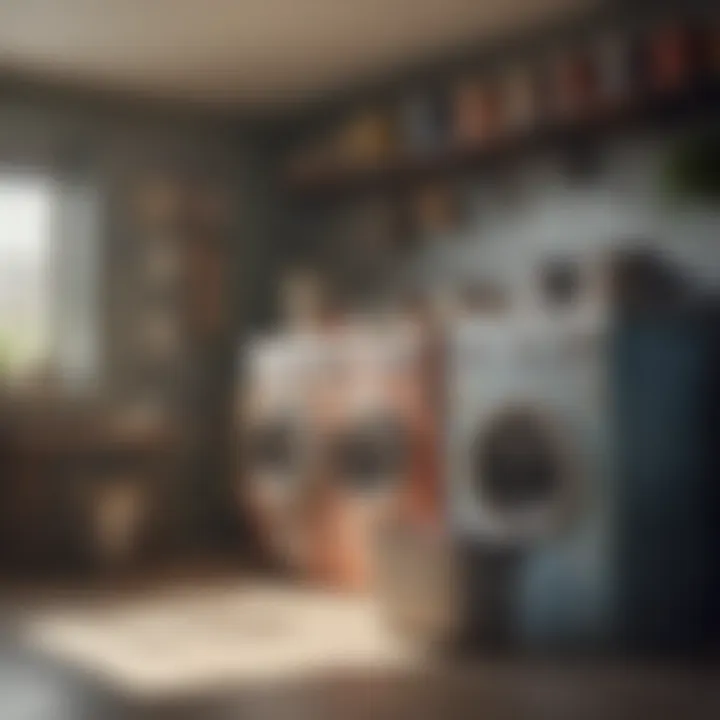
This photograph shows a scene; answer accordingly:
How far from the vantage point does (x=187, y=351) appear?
826mm

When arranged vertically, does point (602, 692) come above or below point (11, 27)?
below

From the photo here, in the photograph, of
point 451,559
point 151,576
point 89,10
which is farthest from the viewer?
Result: point 451,559

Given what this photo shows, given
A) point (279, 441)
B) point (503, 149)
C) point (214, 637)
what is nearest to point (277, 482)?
point (279, 441)

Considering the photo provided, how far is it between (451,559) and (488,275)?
0.97 ft

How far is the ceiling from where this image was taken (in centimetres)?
78

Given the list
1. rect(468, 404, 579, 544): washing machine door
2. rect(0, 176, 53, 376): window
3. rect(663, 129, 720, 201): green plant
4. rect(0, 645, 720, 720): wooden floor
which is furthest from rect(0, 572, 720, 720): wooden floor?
rect(663, 129, 720, 201): green plant

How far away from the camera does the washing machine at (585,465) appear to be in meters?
0.83

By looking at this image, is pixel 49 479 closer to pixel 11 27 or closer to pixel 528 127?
pixel 11 27

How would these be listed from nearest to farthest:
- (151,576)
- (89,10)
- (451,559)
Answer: (89,10)
(151,576)
(451,559)

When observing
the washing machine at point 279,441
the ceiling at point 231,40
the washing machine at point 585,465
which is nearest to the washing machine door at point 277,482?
the washing machine at point 279,441

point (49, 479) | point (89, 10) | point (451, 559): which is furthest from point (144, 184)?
point (451, 559)

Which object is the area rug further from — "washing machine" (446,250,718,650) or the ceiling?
the ceiling

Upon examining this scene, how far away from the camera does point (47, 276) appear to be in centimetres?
77

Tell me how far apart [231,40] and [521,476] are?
0.40 meters
